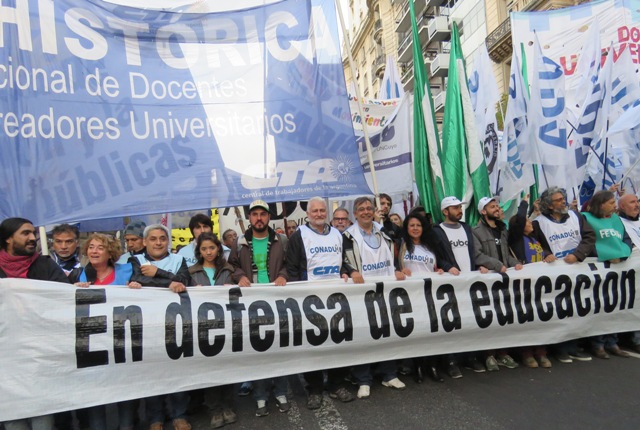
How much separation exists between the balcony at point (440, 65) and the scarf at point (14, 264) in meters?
31.0

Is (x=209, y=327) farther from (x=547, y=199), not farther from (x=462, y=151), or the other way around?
(x=462, y=151)

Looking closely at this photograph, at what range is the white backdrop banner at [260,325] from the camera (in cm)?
280

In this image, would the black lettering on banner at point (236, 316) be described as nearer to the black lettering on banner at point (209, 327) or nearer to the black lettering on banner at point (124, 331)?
the black lettering on banner at point (209, 327)

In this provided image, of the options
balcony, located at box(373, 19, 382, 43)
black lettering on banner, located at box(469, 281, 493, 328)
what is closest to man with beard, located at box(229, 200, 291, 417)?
black lettering on banner, located at box(469, 281, 493, 328)

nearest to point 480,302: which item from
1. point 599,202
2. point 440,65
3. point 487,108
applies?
point 599,202

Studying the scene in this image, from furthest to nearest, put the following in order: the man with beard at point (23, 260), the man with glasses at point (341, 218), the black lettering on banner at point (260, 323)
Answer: the man with glasses at point (341, 218) → the black lettering on banner at point (260, 323) → the man with beard at point (23, 260)

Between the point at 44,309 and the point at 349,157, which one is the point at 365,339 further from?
the point at 44,309

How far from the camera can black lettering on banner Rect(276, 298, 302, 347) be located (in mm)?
3303

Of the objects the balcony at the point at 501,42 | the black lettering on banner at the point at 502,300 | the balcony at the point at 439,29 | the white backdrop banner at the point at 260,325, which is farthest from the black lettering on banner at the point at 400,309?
the balcony at the point at 439,29

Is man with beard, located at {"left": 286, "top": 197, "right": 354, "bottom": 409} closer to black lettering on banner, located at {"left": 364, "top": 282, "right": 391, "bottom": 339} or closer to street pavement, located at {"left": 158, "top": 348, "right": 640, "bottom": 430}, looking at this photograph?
black lettering on banner, located at {"left": 364, "top": 282, "right": 391, "bottom": 339}

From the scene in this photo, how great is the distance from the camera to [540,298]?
3965mm

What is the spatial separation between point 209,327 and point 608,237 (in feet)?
12.6

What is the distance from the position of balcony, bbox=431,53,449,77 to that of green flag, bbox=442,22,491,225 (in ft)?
85.7

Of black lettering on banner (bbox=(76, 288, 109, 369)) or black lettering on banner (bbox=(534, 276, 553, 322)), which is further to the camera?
black lettering on banner (bbox=(534, 276, 553, 322))
